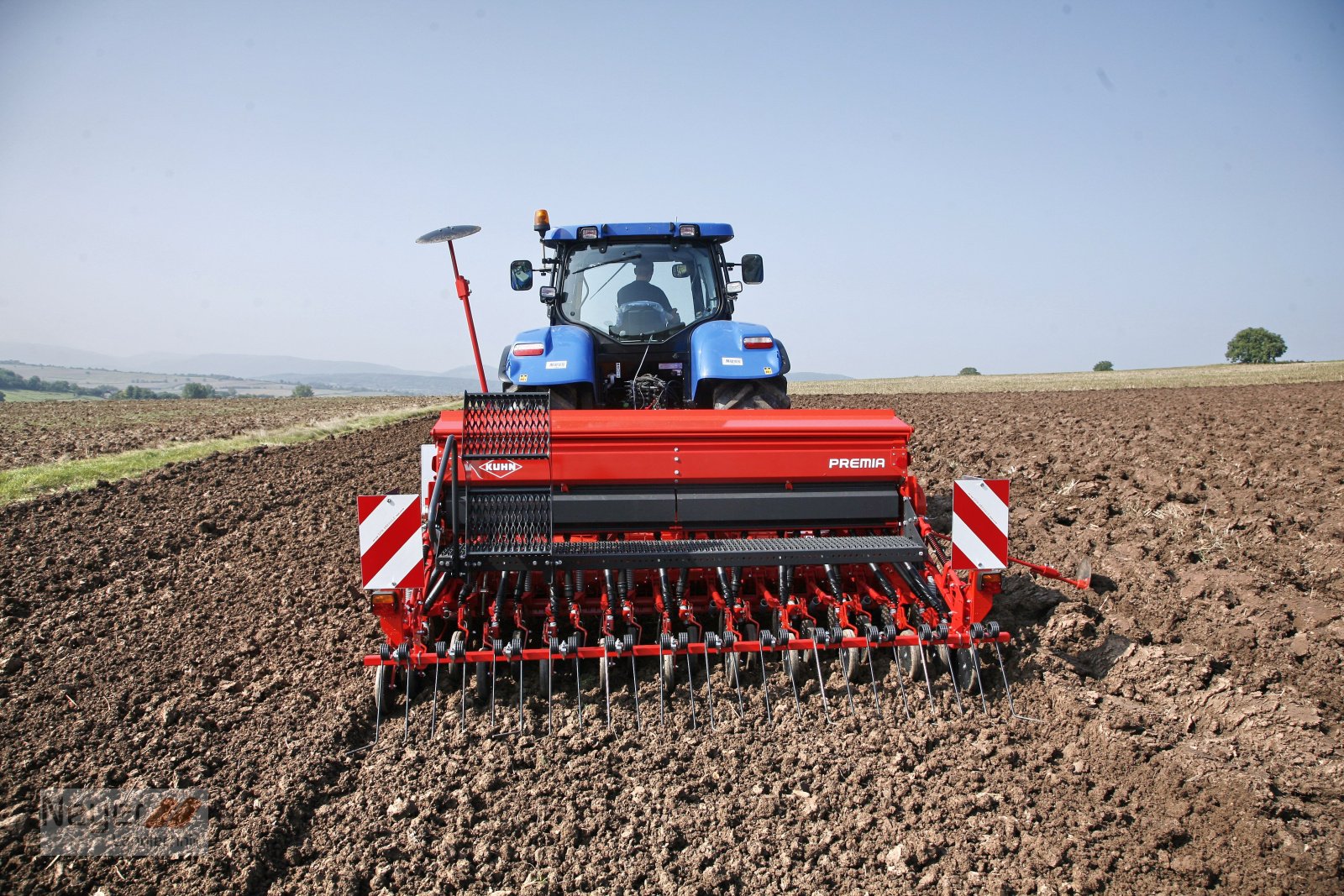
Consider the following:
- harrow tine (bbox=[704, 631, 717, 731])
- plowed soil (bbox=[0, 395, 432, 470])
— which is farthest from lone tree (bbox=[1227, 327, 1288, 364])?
harrow tine (bbox=[704, 631, 717, 731])

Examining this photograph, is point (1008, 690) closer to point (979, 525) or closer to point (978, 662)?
point (978, 662)

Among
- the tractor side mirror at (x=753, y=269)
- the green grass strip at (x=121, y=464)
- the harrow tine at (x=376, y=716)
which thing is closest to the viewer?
the harrow tine at (x=376, y=716)

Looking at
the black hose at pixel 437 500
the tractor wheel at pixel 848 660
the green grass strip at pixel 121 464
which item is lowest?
the tractor wheel at pixel 848 660

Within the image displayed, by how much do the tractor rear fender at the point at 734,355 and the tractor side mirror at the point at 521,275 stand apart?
1503mm

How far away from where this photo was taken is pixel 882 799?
2967 millimetres

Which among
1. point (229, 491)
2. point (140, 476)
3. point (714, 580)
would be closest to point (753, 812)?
point (714, 580)

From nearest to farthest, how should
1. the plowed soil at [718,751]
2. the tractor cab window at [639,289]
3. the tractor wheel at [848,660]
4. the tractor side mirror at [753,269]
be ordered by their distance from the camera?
the plowed soil at [718,751] < the tractor wheel at [848,660] < the tractor cab window at [639,289] < the tractor side mirror at [753,269]

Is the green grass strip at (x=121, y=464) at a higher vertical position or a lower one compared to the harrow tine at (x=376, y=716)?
higher

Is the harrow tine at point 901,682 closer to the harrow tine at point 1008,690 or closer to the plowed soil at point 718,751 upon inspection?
the plowed soil at point 718,751

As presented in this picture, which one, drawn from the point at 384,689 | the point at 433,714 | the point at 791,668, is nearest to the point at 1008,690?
the point at 791,668

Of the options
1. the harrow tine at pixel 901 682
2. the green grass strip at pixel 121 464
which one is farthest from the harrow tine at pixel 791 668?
the green grass strip at pixel 121 464

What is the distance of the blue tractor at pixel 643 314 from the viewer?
16.3ft

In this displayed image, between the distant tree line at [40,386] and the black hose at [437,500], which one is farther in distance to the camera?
the distant tree line at [40,386]

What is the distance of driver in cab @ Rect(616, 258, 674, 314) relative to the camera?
5664 mm
